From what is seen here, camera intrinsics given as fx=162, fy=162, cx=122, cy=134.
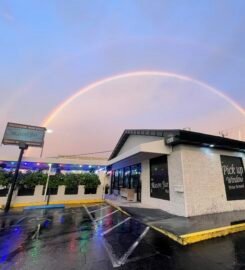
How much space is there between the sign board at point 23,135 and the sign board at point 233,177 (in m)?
13.1

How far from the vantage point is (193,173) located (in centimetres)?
840

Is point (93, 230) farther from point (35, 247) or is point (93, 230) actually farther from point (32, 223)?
point (32, 223)

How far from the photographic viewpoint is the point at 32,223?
23.1 ft

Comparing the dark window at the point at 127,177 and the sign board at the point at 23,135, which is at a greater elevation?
the sign board at the point at 23,135

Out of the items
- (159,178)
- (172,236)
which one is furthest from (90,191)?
(172,236)

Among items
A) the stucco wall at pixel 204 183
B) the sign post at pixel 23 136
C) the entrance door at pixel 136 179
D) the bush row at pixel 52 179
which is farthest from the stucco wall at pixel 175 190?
the sign post at pixel 23 136

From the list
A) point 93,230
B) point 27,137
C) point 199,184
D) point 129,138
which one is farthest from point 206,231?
point 27,137

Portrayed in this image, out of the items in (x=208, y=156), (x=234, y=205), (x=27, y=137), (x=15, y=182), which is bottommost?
(x=234, y=205)

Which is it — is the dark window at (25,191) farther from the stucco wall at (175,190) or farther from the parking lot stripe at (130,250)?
the parking lot stripe at (130,250)

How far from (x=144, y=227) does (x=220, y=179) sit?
5.59 m

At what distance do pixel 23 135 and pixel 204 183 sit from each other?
1296 cm

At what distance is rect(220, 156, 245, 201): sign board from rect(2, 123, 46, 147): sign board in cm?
1312

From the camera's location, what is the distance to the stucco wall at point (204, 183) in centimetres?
805

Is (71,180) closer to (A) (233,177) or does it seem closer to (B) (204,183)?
(B) (204,183)
